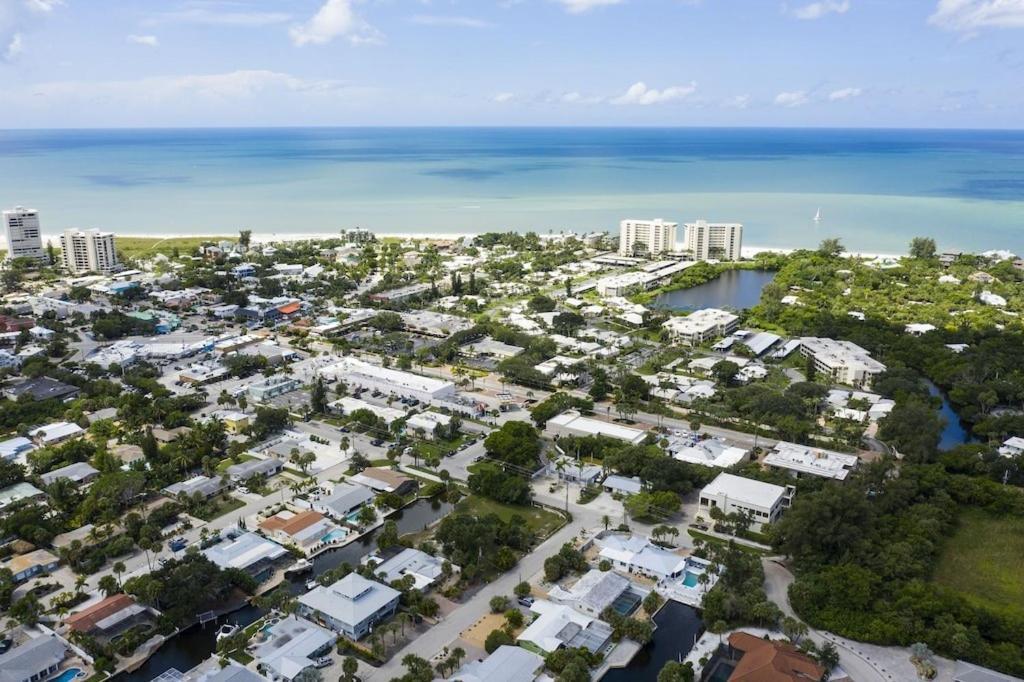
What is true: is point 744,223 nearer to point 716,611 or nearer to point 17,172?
point 716,611

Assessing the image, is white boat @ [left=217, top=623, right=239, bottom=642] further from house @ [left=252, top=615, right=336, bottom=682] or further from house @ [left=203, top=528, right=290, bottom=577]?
house @ [left=203, top=528, right=290, bottom=577]

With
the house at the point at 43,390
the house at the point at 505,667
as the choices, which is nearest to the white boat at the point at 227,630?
the house at the point at 505,667

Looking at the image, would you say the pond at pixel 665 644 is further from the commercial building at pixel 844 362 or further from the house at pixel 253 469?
the commercial building at pixel 844 362

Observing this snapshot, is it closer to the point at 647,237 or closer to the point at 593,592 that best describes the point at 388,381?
the point at 593,592

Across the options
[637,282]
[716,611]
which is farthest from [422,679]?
[637,282]

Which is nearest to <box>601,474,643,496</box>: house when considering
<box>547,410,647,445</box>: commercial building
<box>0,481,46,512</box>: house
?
<box>547,410,647,445</box>: commercial building

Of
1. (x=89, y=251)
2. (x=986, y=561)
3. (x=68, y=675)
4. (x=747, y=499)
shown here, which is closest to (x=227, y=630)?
(x=68, y=675)
